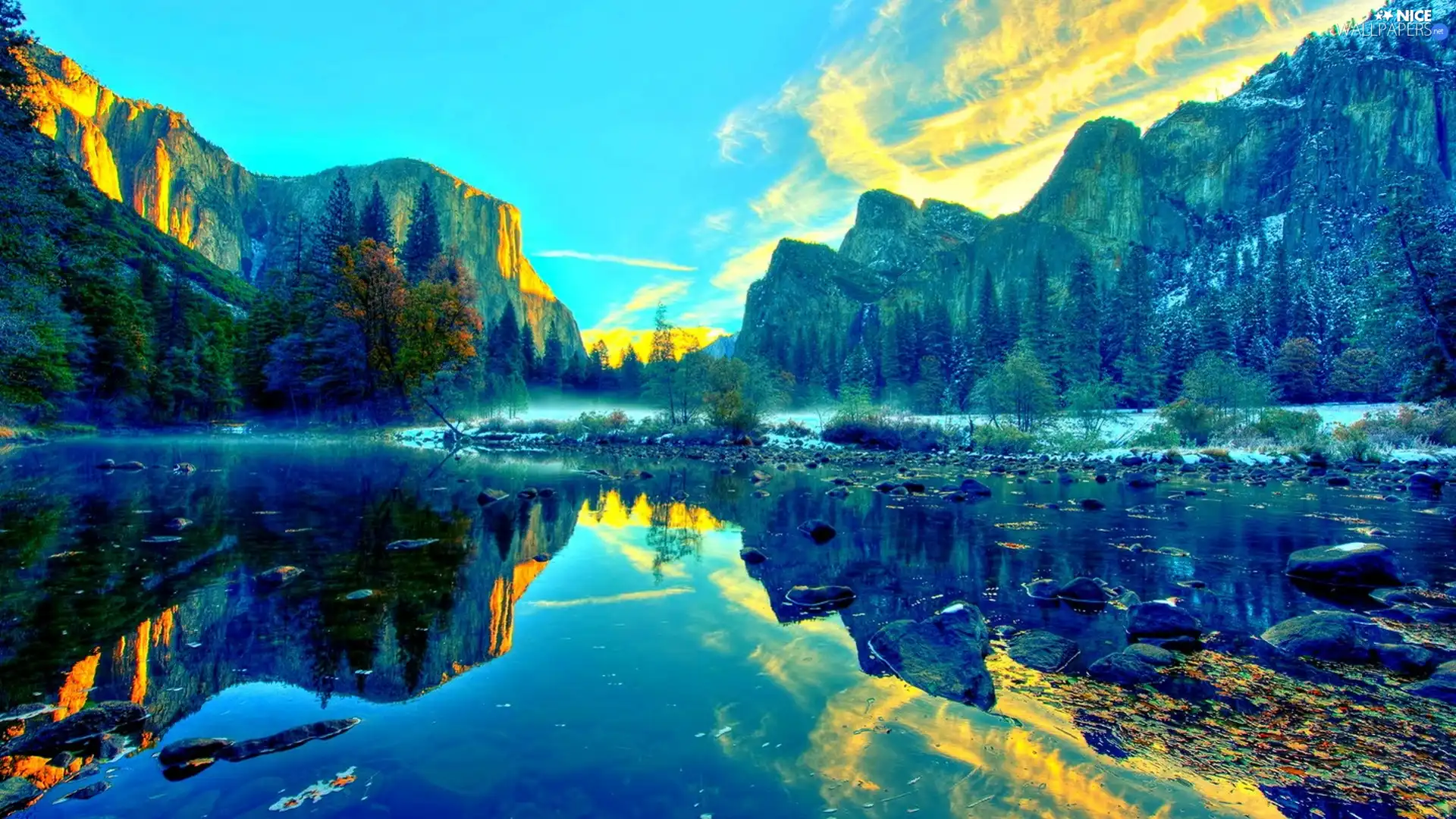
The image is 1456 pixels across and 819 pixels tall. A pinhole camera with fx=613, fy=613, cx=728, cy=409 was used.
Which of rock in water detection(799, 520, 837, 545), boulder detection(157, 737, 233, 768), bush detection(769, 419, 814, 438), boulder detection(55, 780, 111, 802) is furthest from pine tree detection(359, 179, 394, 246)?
boulder detection(55, 780, 111, 802)

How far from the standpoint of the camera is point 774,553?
9.41m

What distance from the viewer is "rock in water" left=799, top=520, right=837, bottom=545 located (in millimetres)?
10297

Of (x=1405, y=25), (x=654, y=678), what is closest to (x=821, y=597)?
(x=654, y=678)

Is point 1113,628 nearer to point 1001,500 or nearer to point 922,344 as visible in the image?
point 1001,500

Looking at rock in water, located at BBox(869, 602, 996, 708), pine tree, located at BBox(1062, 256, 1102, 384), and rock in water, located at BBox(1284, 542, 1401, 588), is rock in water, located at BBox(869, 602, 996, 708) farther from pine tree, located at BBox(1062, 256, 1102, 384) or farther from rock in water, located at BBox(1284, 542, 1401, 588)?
pine tree, located at BBox(1062, 256, 1102, 384)

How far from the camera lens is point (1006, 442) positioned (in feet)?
116

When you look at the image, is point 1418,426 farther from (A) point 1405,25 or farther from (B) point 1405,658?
(A) point 1405,25

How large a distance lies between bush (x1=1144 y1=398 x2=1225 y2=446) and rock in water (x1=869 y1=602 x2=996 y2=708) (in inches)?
1471

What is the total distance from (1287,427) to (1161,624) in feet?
120

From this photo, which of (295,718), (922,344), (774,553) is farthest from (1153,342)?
(295,718)

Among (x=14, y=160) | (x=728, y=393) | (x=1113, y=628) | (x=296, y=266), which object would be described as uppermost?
(x=296, y=266)

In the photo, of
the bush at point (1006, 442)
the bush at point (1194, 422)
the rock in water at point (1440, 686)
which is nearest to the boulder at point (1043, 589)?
the rock in water at point (1440, 686)

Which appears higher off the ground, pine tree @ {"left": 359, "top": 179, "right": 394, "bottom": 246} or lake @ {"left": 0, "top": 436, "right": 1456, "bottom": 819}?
pine tree @ {"left": 359, "top": 179, "right": 394, "bottom": 246}

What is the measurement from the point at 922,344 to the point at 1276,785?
277ft
